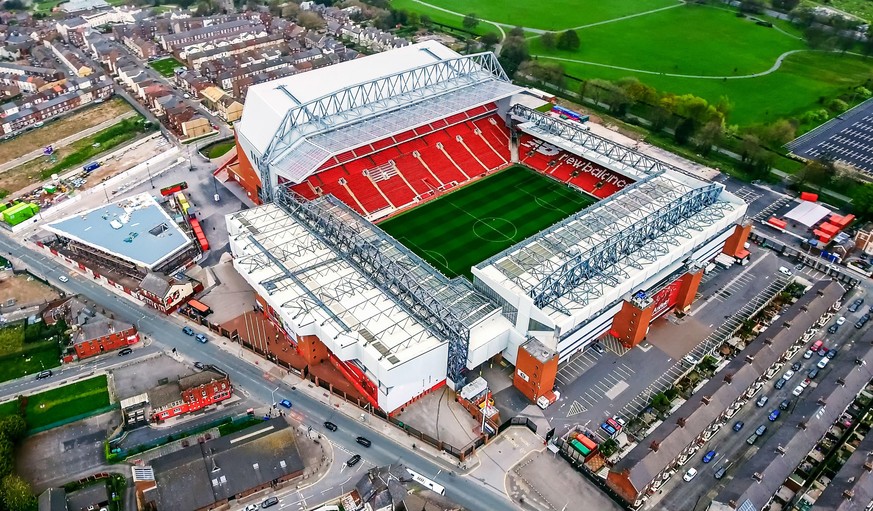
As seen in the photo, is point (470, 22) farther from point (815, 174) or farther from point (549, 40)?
point (815, 174)

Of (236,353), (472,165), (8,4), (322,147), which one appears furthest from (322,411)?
(8,4)

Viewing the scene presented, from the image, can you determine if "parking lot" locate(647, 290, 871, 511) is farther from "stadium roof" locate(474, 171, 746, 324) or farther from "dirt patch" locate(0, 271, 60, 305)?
"dirt patch" locate(0, 271, 60, 305)

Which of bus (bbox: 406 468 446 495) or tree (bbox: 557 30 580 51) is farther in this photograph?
tree (bbox: 557 30 580 51)

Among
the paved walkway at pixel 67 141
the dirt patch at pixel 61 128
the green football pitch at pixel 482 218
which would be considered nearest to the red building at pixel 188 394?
the green football pitch at pixel 482 218

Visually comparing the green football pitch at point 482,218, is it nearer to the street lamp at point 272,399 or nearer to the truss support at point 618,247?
the truss support at point 618,247

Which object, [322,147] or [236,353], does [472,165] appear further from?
[236,353]

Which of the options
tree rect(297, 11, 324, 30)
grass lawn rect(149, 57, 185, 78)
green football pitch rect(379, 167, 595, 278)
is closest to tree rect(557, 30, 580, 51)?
tree rect(297, 11, 324, 30)

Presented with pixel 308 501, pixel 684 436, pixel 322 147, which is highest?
pixel 322 147
